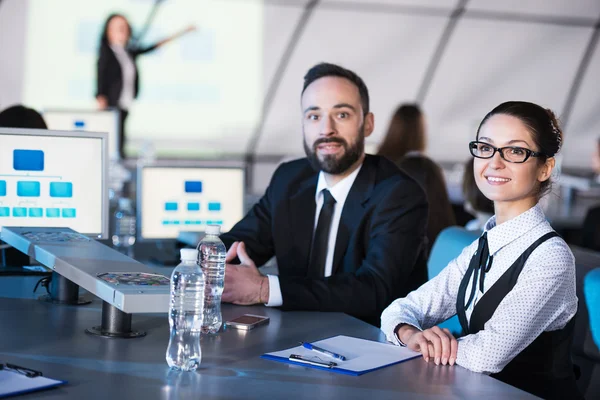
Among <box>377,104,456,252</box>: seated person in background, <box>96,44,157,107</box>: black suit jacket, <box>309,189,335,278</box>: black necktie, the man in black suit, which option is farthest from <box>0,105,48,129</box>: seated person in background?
<box>96,44,157,107</box>: black suit jacket

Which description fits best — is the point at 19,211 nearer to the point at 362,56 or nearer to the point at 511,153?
the point at 511,153

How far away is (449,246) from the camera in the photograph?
11.1 feet

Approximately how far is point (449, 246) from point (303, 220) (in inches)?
23.0

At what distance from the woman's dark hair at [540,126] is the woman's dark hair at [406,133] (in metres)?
3.44

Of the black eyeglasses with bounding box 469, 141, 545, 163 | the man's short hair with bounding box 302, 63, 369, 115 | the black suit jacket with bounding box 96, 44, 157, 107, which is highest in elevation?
the black suit jacket with bounding box 96, 44, 157, 107

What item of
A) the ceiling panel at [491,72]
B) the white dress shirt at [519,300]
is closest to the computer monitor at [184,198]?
the white dress shirt at [519,300]

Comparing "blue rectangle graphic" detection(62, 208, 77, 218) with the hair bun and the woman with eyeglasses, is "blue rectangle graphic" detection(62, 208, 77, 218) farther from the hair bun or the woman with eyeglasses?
the hair bun

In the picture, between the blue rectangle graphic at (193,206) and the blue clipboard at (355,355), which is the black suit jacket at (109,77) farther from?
the blue clipboard at (355,355)

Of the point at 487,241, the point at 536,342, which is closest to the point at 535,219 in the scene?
the point at 487,241

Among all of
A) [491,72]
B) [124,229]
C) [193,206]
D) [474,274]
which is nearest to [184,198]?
[193,206]

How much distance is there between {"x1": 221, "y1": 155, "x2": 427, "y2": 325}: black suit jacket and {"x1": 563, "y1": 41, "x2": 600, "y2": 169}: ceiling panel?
35.7 ft

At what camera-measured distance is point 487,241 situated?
2383mm

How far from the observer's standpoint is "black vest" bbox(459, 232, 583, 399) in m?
2.29

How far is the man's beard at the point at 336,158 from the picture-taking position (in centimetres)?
315
